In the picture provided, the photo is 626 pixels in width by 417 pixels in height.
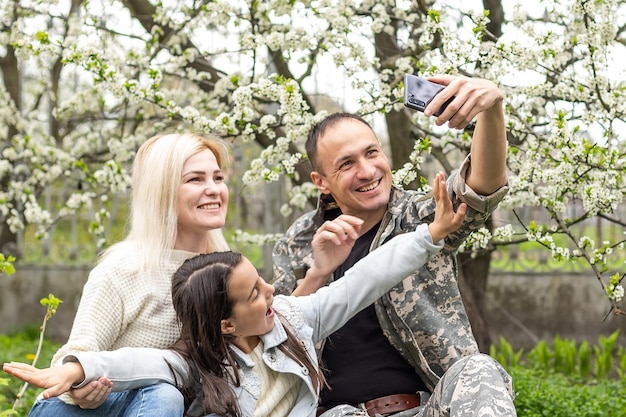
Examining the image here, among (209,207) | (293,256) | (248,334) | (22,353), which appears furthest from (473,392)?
(22,353)

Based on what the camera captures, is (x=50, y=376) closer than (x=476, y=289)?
Yes

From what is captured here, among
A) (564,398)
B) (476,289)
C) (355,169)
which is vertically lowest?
(564,398)

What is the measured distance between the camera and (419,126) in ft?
15.9

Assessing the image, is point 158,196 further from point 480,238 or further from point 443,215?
point 480,238

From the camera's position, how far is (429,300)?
307 centimetres

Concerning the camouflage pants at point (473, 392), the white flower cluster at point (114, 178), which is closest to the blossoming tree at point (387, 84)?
the white flower cluster at point (114, 178)

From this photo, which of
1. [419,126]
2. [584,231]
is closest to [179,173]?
[419,126]

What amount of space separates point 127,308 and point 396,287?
2.83 feet

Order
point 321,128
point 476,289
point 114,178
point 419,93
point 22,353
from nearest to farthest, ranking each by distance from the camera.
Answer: point 419,93 < point 321,128 < point 114,178 < point 476,289 < point 22,353

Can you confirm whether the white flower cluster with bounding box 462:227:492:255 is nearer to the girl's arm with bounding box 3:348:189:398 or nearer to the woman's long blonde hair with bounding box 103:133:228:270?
the woman's long blonde hair with bounding box 103:133:228:270

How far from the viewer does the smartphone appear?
2.67 meters

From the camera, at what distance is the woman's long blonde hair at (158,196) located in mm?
3137

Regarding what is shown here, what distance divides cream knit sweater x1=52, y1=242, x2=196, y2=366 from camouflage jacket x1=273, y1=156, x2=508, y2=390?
692 mm

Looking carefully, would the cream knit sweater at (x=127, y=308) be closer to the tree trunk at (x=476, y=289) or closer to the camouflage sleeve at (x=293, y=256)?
the camouflage sleeve at (x=293, y=256)
